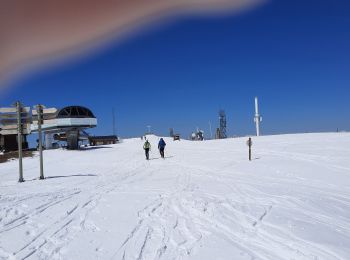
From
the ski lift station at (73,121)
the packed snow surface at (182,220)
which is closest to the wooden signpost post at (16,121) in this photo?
the packed snow surface at (182,220)

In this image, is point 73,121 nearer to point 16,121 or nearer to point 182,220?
point 16,121

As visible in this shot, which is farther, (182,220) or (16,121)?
(16,121)

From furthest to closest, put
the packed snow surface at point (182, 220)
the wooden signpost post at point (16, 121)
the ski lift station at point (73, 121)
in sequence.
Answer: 1. the ski lift station at point (73, 121)
2. the wooden signpost post at point (16, 121)
3. the packed snow surface at point (182, 220)

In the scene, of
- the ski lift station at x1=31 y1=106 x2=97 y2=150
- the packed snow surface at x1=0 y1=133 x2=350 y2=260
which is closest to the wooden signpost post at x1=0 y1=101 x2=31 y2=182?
the packed snow surface at x1=0 y1=133 x2=350 y2=260

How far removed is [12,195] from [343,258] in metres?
10.5

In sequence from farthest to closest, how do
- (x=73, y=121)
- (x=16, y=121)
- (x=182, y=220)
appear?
1. (x=73, y=121)
2. (x=16, y=121)
3. (x=182, y=220)

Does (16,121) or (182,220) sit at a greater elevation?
(16,121)

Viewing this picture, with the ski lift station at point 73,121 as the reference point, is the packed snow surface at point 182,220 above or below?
below

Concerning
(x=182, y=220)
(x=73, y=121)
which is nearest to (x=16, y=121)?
(x=182, y=220)

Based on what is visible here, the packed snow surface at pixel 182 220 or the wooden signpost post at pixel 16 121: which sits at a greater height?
the wooden signpost post at pixel 16 121

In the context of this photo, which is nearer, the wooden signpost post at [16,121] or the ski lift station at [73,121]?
the wooden signpost post at [16,121]

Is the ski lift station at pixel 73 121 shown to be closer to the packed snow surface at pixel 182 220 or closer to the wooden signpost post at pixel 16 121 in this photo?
the wooden signpost post at pixel 16 121

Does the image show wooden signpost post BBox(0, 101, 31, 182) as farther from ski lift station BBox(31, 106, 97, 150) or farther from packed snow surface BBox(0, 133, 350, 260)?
ski lift station BBox(31, 106, 97, 150)

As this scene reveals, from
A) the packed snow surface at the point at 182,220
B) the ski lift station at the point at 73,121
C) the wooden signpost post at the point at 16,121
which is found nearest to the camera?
the packed snow surface at the point at 182,220
